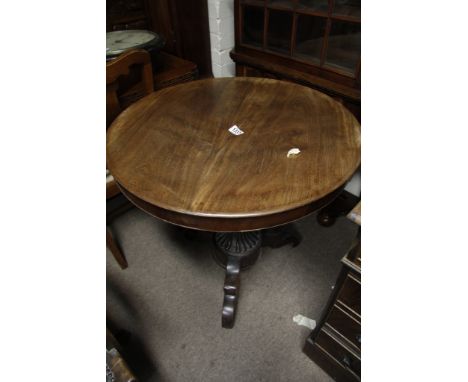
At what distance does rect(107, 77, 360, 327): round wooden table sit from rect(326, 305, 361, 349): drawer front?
1.24ft

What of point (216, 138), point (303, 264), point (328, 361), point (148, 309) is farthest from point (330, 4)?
point (148, 309)

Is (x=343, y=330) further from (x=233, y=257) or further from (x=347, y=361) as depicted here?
(x=233, y=257)

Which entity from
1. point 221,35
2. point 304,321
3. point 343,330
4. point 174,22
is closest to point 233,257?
point 304,321

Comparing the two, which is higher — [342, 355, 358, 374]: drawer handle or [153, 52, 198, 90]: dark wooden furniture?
[153, 52, 198, 90]: dark wooden furniture

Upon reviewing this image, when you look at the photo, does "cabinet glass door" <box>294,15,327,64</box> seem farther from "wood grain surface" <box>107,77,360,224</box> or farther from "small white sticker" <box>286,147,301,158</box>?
"small white sticker" <box>286,147,301,158</box>

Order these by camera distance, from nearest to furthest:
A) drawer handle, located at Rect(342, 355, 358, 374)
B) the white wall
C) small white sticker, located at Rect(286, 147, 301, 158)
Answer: small white sticker, located at Rect(286, 147, 301, 158)
drawer handle, located at Rect(342, 355, 358, 374)
the white wall

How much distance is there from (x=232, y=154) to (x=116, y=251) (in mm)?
846

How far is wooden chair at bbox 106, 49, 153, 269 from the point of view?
1.11 m

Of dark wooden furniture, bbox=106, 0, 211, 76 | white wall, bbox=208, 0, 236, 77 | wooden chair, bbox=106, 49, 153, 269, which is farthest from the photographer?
dark wooden furniture, bbox=106, 0, 211, 76

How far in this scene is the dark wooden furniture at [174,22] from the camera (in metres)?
1.77

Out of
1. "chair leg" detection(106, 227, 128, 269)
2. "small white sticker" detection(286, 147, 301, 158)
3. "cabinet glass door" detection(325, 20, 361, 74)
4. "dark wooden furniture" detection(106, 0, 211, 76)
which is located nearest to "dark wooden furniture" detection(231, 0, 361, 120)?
"cabinet glass door" detection(325, 20, 361, 74)

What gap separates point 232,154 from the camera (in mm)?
886

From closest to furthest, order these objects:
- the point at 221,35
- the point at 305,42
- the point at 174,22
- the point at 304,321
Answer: the point at 304,321
the point at 305,42
the point at 221,35
the point at 174,22

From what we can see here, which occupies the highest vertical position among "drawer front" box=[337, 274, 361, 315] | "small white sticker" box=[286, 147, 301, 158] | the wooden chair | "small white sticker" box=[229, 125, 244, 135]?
the wooden chair
